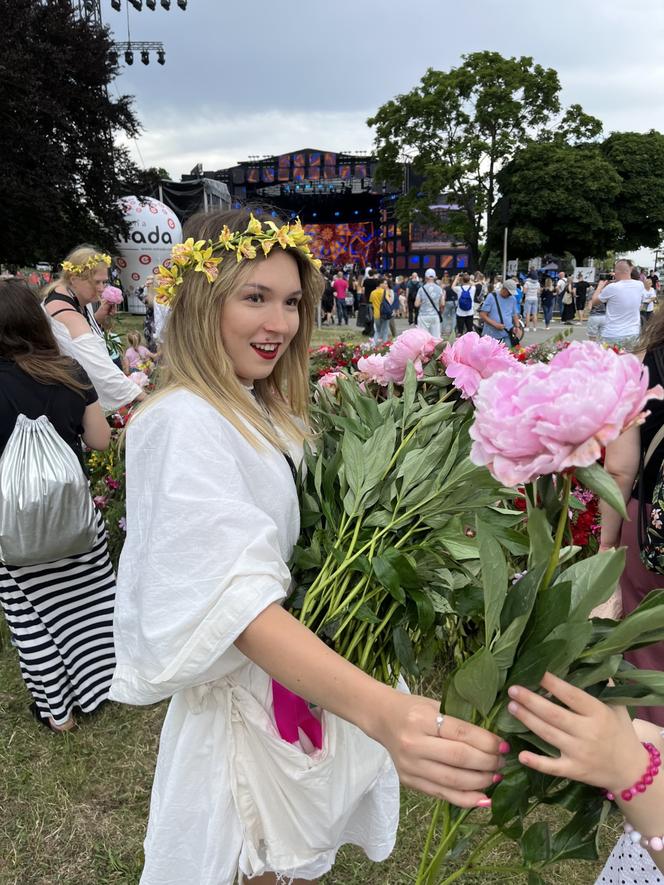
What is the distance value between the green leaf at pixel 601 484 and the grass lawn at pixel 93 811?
2.01 metres

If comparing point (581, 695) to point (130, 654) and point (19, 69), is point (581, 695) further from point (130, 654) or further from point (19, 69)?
point (19, 69)

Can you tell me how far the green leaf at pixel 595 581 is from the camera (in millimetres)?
689

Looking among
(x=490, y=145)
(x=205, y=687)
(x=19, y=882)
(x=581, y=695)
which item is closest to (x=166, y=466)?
(x=205, y=687)

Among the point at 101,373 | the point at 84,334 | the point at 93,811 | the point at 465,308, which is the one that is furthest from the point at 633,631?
the point at 465,308

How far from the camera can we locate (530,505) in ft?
2.45

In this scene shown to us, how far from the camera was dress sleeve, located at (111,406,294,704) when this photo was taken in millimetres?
969

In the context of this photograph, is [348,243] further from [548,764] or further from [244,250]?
[548,764]

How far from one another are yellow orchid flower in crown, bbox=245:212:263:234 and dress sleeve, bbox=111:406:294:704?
0.44 meters

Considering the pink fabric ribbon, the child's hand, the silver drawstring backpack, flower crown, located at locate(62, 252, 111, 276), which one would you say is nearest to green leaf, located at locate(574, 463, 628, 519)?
the child's hand

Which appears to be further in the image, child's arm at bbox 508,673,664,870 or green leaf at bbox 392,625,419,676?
green leaf at bbox 392,625,419,676

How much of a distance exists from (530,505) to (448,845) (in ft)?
1.73

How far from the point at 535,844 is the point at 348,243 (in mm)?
48399

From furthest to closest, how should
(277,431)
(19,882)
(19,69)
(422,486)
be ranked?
(19,69) → (19,882) → (277,431) → (422,486)

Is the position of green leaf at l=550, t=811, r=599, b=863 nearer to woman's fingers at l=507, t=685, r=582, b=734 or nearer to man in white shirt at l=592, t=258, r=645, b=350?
woman's fingers at l=507, t=685, r=582, b=734
